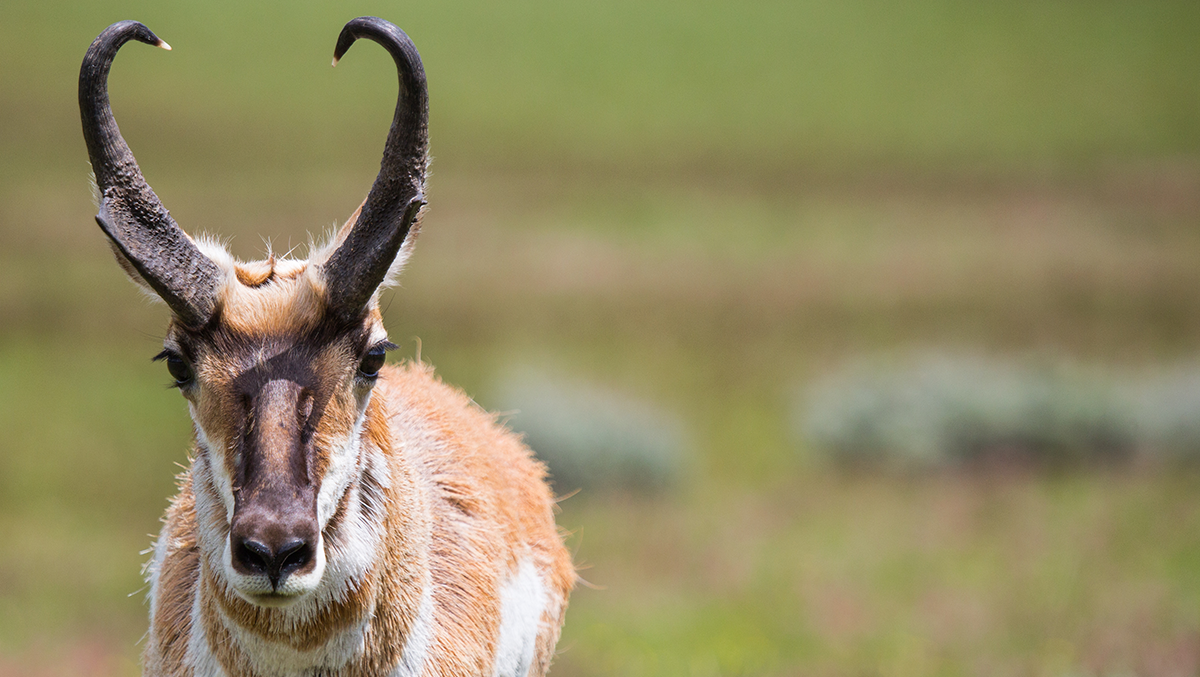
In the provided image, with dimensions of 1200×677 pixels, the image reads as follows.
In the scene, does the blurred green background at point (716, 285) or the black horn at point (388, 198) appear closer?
the black horn at point (388, 198)

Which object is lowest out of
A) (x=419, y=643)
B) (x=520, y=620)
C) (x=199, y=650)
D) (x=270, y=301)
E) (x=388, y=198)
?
(x=199, y=650)

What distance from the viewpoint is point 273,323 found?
454cm

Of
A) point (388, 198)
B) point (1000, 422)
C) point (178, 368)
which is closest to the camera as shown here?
point (178, 368)

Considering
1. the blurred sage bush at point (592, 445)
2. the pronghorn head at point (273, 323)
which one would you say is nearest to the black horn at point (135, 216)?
the pronghorn head at point (273, 323)

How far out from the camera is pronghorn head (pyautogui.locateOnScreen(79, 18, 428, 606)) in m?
4.26

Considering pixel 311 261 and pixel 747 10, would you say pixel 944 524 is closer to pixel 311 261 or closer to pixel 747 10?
pixel 311 261

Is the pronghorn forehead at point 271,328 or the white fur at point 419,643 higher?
the pronghorn forehead at point 271,328

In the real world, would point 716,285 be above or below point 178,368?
above

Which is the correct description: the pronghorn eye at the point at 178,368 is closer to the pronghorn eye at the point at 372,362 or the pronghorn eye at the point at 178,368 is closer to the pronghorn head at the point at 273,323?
the pronghorn head at the point at 273,323

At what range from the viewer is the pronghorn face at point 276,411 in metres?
4.03

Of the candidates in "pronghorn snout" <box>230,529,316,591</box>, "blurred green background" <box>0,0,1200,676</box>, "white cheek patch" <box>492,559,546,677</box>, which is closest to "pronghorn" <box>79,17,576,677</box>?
"pronghorn snout" <box>230,529,316,591</box>

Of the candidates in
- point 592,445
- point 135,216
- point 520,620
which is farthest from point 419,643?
point 592,445

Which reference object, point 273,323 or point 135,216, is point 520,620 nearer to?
point 273,323

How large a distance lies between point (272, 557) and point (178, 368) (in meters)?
1.10
